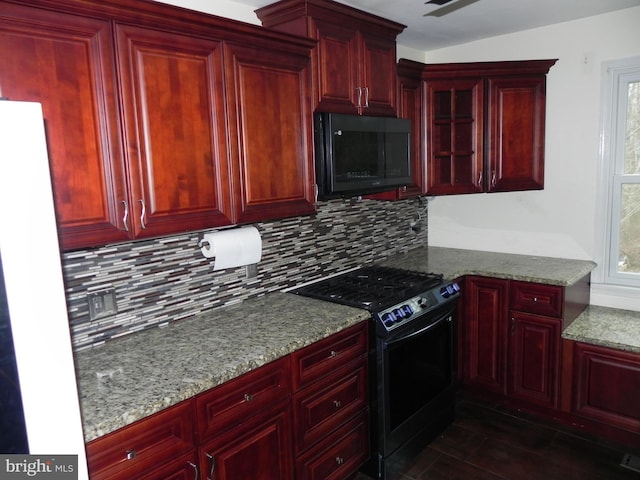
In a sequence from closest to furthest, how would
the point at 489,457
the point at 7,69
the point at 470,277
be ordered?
the point at 7,69 → the point at 489,457 → the point at 470,277

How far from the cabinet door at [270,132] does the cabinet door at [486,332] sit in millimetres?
1344

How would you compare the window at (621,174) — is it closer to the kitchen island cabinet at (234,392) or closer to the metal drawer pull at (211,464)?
the kitchen island cabinet at (234,392)

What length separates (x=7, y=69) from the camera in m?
1.31

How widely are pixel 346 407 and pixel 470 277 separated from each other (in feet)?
4.21

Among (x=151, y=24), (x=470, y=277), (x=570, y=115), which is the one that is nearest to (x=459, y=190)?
(x=470, y=277)

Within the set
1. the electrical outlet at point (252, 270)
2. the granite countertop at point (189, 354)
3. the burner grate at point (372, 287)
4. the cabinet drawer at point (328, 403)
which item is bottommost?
the cabinet drawer at point (328, 403)

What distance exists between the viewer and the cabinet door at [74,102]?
133 centimetres

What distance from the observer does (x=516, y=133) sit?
10.1 ft

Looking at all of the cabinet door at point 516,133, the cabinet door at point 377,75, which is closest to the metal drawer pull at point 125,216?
the cabinet door at point 377,75

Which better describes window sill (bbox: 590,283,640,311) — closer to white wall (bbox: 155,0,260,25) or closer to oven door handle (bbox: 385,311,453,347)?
oven door handle (bbox: 385,311,453,347)

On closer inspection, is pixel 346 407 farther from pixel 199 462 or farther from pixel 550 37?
pixel 550 37

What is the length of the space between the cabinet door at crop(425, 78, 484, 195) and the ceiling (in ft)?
1.13

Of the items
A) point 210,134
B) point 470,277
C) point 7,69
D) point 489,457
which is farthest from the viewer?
point 470,277

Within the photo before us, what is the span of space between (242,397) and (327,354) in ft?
1.54
